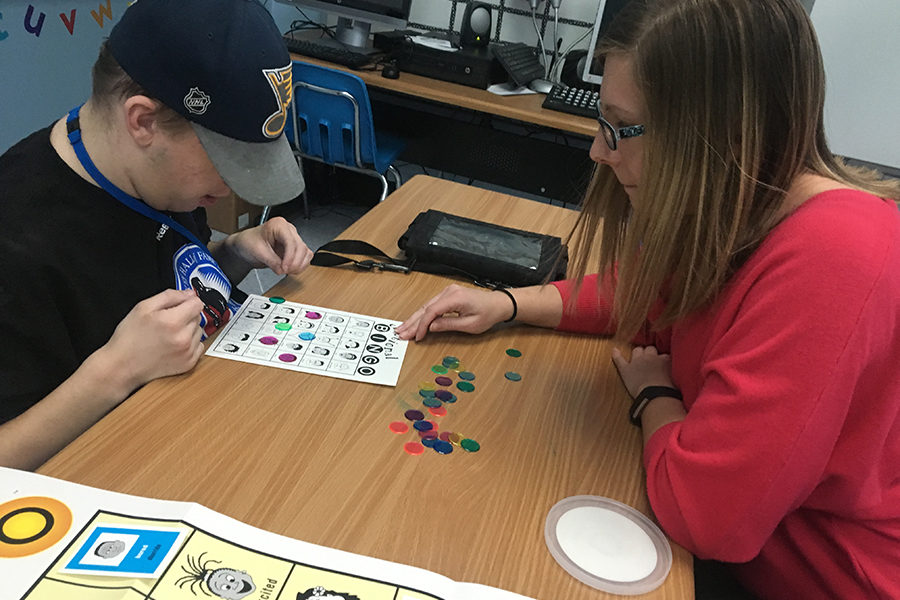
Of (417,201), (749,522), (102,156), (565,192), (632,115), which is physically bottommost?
(565,192)

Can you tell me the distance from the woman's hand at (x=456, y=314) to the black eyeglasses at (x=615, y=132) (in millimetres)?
316

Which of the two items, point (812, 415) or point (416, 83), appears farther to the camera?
point (416, 83)

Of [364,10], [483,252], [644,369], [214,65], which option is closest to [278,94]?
[214,65]

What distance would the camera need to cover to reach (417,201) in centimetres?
150

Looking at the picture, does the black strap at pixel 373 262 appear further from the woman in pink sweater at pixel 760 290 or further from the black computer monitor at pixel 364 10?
the black computer monitor at pixel 364 10

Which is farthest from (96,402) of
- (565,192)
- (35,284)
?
(565,192)

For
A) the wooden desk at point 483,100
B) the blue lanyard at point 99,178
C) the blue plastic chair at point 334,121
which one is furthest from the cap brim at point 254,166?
the wooden desk at point 483,100

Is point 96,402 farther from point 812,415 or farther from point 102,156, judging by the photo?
point 812,415

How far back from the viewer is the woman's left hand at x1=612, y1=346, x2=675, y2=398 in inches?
35.8

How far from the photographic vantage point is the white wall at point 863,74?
2320 mm

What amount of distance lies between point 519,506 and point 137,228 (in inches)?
24.9

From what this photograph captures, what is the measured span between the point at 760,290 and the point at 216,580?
612 millimetres

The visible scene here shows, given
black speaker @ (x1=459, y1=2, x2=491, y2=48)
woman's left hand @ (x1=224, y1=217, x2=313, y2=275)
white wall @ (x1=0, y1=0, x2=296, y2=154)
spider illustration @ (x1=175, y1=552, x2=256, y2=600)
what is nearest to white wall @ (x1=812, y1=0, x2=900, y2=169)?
black speaker @ (x1=459, y1=2, x2=491, y2=48)

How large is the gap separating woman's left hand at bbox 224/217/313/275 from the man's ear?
0.33 m
